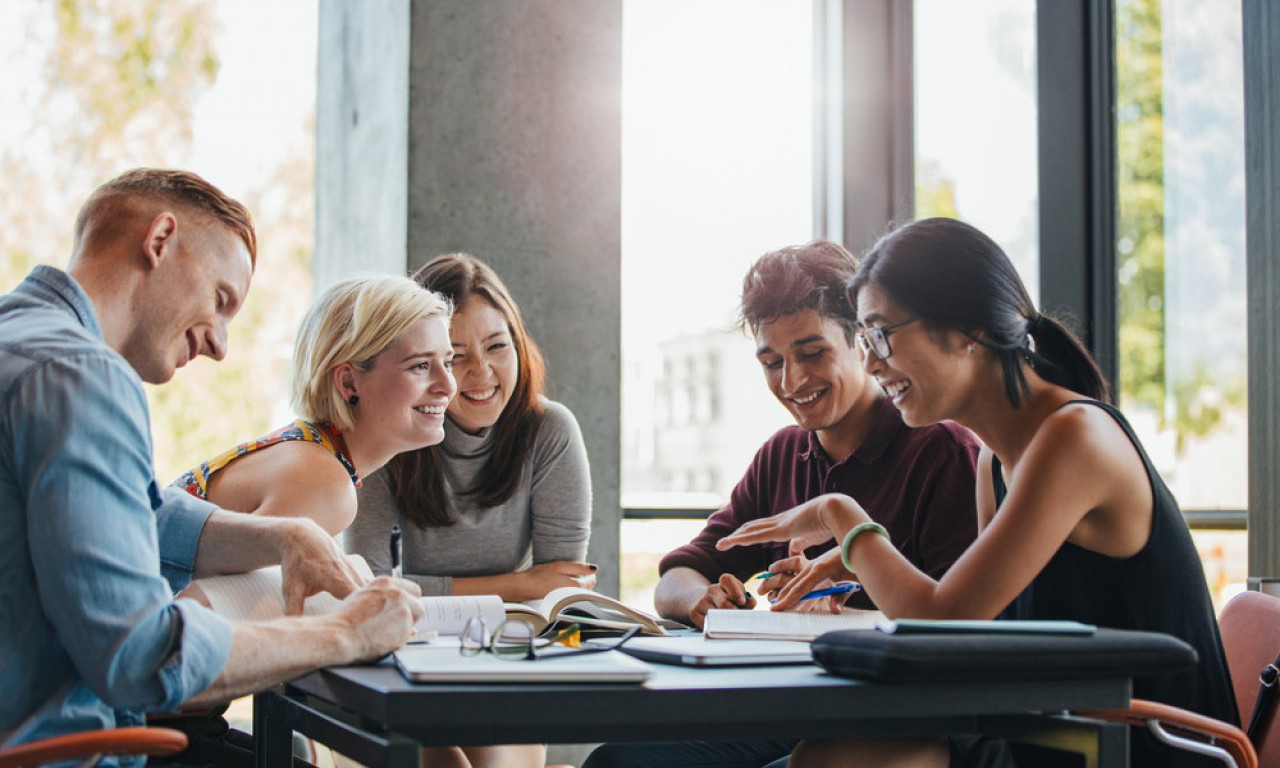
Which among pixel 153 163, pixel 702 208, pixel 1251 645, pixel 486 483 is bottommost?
pixel 1251 645

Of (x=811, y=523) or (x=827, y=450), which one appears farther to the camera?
(x=827, y=450)

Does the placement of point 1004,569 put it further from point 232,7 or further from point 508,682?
point 232,7

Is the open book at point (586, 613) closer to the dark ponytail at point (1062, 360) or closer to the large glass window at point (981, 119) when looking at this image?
the dark ponytail at point (1062, 360)

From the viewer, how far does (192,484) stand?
7.06 ft

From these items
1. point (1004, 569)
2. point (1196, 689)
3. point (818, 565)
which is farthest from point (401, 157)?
point (1196, 689)

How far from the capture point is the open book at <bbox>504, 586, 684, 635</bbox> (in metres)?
1.76

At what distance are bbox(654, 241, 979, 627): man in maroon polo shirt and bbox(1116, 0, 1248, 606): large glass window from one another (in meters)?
1.50

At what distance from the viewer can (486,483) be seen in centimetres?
285

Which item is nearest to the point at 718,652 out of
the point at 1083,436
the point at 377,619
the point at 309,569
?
the point at 377,619

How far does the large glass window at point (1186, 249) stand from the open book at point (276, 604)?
260 cm

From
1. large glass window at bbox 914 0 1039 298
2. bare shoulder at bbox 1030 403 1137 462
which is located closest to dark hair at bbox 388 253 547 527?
bare shoulder at bbox 1030 403 1137 462

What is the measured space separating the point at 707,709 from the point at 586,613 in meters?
0.77

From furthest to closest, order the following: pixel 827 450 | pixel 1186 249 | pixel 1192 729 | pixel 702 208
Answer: pixel 702 208, pixel 1186 249, pixel 827 450, pixel 1192 729

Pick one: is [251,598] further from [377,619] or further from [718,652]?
[718,652]
